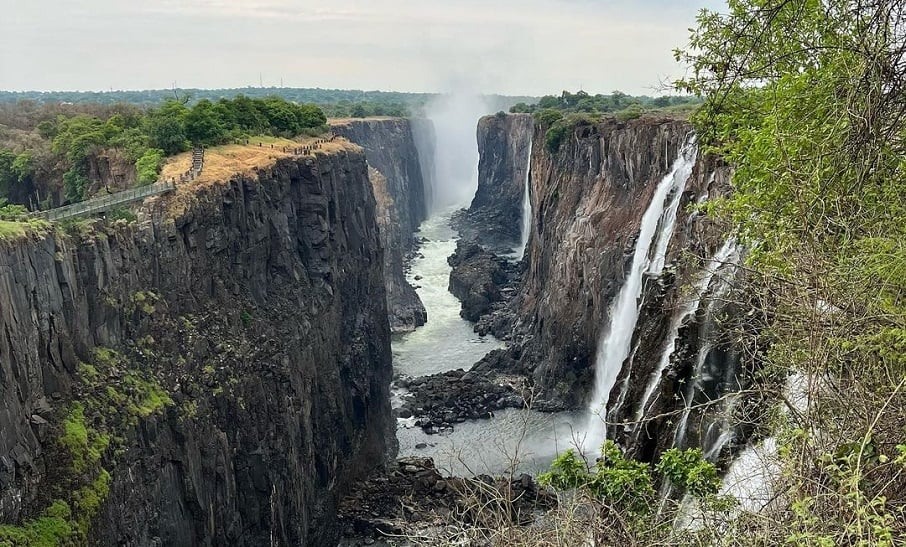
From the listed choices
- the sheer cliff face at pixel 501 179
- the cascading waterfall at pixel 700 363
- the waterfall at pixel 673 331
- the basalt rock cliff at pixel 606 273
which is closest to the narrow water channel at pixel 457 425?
the cascading waterfall at pixel 700 363

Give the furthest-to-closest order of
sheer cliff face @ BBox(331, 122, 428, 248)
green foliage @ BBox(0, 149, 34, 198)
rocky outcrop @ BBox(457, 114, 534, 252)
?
1. rocky outcrop @ BBox(457, 114, 534, 252)
2. sheer cliff face @ BBox(331, 122, 428, 248)
3. green foliage @ BBox(0, 149, 34, 198)

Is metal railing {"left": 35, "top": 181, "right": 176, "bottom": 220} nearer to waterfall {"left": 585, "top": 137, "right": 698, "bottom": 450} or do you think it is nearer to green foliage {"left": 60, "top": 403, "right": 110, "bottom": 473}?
green foliage {"left": 60, "top": 403, "right": 110, "bottom": 473}

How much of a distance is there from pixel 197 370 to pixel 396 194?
66843 millimetres

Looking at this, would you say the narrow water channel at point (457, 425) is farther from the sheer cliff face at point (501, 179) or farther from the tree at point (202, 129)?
the tree at point (202, 129)

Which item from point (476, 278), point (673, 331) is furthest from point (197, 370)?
point (476, 278)

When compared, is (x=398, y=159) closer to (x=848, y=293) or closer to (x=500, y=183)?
(x=500, y=183)

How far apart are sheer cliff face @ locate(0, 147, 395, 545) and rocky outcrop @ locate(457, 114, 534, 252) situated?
46272 mm

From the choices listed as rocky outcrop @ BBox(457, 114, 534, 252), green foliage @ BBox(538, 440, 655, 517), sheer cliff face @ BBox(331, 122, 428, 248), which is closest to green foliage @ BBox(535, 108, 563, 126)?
rocky outcrop @ BBox(457, 114, 534, 252)

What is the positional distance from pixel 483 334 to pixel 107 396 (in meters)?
37.5

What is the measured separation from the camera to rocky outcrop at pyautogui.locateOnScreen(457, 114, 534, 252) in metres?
86.4

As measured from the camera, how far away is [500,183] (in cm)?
9675

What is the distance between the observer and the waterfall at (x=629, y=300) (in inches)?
1363

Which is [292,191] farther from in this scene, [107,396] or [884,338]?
[884,338]

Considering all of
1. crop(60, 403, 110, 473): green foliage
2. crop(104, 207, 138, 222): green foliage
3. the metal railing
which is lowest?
crop(60, 403, 110, 473): green foliage
